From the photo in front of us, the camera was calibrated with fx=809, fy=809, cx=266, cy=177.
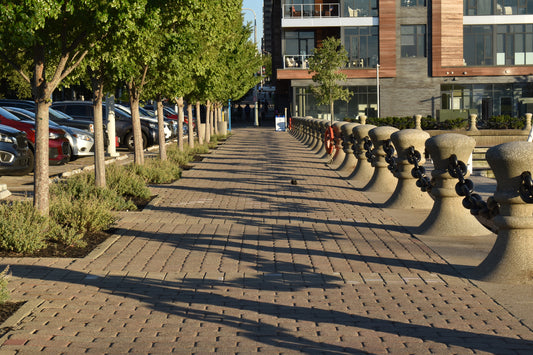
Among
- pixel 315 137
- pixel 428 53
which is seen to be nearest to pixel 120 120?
pixel 315 137

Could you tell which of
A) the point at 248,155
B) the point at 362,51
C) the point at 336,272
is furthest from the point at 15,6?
the point at 362,51

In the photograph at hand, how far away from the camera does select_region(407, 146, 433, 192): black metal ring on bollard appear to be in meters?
11.2

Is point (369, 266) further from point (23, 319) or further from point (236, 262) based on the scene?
point (23, 319)

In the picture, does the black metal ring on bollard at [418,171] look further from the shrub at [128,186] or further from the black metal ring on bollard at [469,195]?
the shrub at [128,186]

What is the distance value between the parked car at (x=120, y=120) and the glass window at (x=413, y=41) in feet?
112

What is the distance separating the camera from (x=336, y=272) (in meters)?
8.01

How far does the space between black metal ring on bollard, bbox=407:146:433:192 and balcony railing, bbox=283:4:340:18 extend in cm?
5105

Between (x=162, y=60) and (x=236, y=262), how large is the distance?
8063mm

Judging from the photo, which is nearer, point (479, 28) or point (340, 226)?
point (340, 226)

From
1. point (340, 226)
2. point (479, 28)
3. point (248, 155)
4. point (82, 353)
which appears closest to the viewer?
point (82, 353)

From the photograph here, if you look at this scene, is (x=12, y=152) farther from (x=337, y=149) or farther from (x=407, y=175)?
(x=337, y=149)

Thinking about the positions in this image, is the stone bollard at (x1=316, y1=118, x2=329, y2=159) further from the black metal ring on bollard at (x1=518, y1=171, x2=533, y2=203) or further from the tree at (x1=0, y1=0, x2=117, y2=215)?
the black metal ring on bollard at (x1=518, y1=171, x2=533, y2=203)

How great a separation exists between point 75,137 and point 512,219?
1779cm

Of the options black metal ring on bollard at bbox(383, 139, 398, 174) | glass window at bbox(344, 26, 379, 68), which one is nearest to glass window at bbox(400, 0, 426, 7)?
glass window at bbox(344, 26, 379, 68)
